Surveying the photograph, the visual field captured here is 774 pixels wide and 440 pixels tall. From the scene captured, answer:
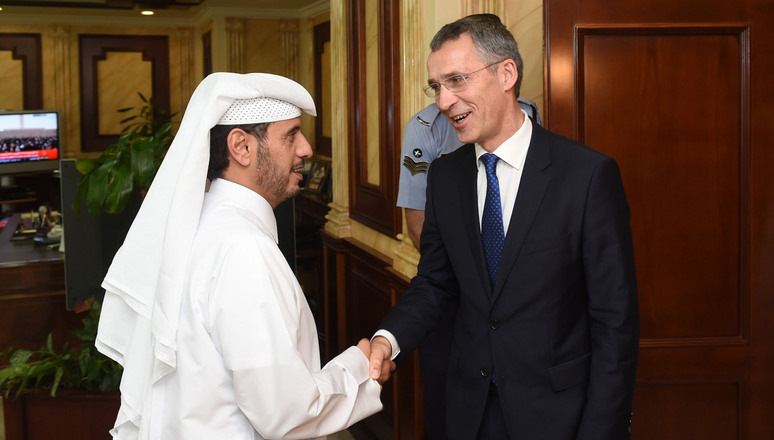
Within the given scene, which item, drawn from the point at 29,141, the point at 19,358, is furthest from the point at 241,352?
the point at 29,141

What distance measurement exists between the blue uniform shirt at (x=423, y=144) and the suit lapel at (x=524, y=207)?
1069 mm

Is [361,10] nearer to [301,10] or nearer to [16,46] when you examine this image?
[301,10]

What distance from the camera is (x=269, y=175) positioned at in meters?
1.75

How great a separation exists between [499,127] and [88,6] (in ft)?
28.4

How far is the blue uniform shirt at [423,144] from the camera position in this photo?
2.88m

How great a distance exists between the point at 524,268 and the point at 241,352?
0.64 meters

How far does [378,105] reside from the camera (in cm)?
402

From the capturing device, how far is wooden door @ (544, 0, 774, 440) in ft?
7.90

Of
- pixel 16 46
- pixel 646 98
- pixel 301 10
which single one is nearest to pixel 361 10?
pixel 646 98

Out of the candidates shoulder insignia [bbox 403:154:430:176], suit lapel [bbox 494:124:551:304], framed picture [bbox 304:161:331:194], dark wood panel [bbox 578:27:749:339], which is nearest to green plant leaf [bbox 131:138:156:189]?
shoulder insignia [bbox 403:154:430:176]

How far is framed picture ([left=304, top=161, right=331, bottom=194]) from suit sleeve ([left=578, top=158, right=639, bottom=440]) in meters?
5.31

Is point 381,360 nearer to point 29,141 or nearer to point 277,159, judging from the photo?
point 277,159

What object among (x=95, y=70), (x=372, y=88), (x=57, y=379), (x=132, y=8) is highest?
(x=132, y=8)

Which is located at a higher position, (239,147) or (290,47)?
(290,47)
